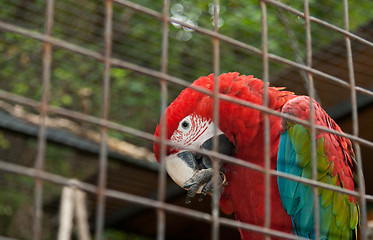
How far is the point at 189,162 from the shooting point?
5.29 feet

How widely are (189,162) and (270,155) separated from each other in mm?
272

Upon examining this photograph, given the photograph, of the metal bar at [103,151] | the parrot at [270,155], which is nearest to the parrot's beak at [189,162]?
the parrot at [270,155]

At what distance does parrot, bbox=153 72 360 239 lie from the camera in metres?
1.53

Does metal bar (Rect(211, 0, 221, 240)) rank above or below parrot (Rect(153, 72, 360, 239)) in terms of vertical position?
below

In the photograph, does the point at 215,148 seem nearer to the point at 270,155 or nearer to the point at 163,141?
the point at 163,141

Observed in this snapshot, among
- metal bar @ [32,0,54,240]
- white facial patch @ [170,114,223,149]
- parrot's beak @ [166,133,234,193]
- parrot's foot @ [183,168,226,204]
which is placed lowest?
metal bar @ [32,0,54,240]

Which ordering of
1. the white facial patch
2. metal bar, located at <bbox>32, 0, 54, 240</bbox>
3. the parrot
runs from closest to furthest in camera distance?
metal bar, located at <bbox>32, 0, 54, 240</bbox> → the parrot → the white facial patch

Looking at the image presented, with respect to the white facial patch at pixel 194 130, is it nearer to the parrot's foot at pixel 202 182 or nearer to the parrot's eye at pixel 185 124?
the parrot's eye at pixel 185 124

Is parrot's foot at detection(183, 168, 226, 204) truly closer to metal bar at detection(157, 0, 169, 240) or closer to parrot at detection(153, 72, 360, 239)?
parrot at detection(153, 72, 360, 239)

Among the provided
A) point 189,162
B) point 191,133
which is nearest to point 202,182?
point 189,162

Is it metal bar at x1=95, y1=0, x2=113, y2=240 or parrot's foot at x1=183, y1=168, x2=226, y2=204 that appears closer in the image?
metal bar at x1=95, y1=0, x2=113, y2=240

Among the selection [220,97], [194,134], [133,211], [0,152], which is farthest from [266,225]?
[0,152]

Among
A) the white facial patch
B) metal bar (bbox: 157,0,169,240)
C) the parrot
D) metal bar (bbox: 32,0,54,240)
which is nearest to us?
metal bar (bbox: 32,0,54,240)

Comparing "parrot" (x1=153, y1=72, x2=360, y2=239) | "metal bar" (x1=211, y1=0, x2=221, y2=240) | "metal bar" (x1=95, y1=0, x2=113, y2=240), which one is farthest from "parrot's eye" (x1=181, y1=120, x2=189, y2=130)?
"metal bar" (x1=95, y1=0, x2=113, y2=240)
